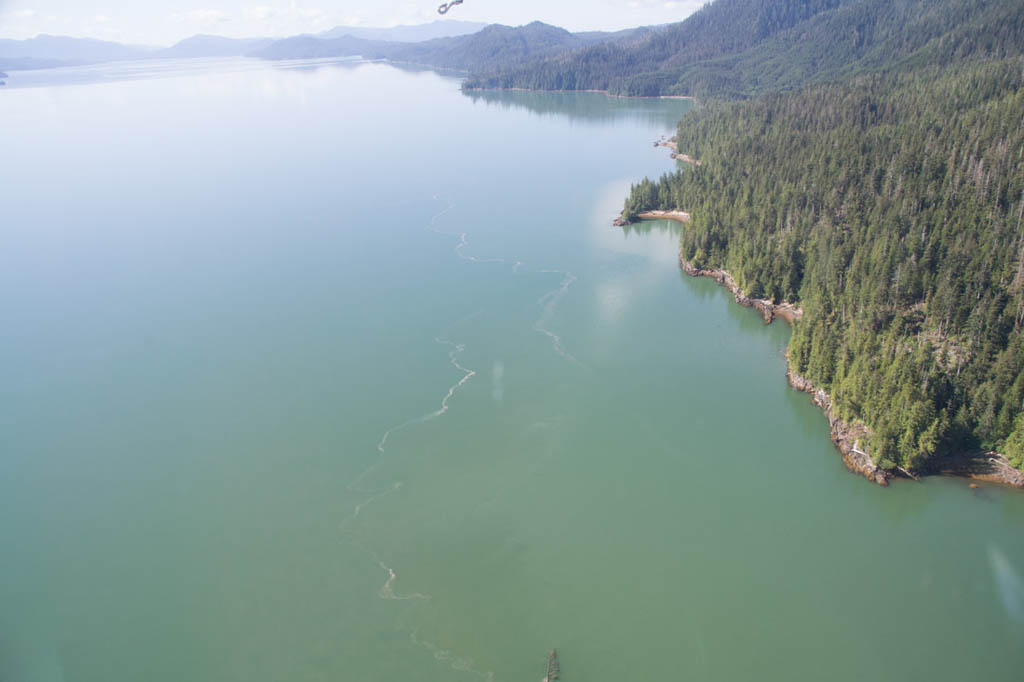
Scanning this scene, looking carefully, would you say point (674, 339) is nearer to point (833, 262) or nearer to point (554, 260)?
point (833, 262)

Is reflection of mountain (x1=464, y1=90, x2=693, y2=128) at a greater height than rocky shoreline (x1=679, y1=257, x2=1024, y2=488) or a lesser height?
greater

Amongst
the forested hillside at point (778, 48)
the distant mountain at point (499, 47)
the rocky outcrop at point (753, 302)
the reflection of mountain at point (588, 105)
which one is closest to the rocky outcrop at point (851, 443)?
the rocky outcrop at point (753, 302)

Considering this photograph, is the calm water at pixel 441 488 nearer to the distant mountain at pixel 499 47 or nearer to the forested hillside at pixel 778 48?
the forested hillside at pixel 778 48

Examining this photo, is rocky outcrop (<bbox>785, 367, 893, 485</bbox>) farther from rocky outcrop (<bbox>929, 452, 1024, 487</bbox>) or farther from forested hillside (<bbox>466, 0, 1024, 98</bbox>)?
forested hillside (<bbox>466, 0, 1024, 98</bbox>)

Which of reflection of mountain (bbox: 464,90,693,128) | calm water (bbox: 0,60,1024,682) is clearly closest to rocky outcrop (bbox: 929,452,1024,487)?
calm water (bbox: 0,60,1024,682)

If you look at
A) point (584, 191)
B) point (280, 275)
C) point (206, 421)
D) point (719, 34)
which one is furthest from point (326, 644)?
point (719, 34)

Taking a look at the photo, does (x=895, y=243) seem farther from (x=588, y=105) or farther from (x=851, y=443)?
(x=588, y=105)
